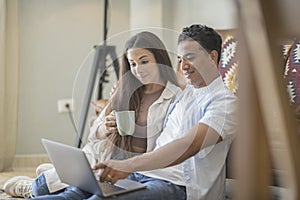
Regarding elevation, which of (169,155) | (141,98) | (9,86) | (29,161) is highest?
(141,98)

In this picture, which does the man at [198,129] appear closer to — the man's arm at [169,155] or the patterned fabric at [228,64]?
the man's arm at [169,155]

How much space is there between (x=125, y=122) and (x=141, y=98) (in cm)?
10

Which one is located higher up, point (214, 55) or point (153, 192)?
point (214, 55)

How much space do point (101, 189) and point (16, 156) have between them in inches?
91.8

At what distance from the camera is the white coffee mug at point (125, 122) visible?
1.71 meters

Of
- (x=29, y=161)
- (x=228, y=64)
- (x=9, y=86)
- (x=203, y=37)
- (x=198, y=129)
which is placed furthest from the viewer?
(x=29, y=161)

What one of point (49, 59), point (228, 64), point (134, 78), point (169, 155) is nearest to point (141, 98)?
point (134, 78)

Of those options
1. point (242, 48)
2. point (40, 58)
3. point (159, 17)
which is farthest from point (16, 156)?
point (242, 48)

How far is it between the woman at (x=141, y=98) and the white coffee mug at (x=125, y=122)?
0.01 m

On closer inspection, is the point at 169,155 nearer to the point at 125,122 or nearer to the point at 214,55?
the point at 125,122

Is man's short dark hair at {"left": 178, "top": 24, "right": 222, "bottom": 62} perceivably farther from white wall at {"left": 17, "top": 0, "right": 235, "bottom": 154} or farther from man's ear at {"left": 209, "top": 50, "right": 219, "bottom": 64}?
white wall at {"left": 17, "top": 0, "right": 235, "bottom": 154}

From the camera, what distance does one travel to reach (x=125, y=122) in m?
1.71

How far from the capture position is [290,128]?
0.62m

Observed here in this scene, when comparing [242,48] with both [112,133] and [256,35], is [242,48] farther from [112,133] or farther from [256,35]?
[112,133]
